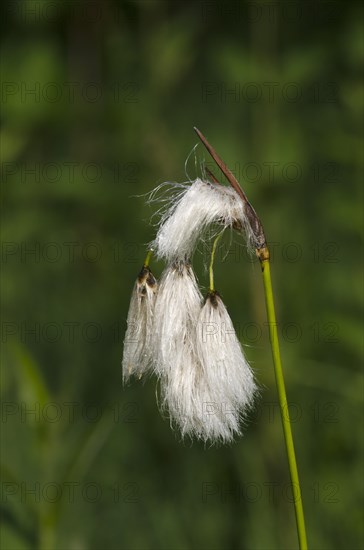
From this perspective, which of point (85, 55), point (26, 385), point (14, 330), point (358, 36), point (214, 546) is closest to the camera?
point (26, 385)

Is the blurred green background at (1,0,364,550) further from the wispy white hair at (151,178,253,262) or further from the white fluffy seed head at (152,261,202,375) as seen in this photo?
the wispy white hair at (151,178,253,262)

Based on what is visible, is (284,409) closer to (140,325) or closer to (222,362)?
(222,362)

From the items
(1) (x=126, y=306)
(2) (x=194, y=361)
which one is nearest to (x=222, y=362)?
(2) (x=194, y=361)

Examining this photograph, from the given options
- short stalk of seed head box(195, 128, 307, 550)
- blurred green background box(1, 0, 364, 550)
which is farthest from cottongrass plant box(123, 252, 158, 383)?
blurred green background box(1, 0, 364, 550)

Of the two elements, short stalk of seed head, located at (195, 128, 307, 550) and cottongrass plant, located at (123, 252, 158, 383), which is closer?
short stalk of seed head, located at (195, 128, 307, 550)

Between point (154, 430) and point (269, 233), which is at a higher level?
point (269, 233)

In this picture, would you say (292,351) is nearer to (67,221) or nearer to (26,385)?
(26,385)

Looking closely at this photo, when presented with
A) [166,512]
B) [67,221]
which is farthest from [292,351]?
[67,221]
